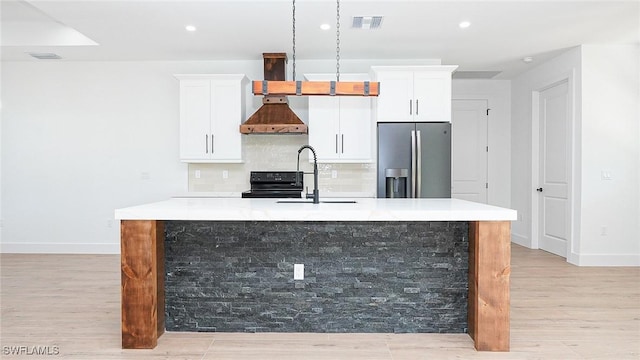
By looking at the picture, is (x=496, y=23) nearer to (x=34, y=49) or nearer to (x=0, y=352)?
(x=0, y=352)

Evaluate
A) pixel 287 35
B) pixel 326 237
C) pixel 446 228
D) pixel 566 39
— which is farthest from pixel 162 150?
pixel 566 39

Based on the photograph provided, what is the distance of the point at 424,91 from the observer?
4.88m

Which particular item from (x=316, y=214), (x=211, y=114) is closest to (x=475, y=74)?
(x=211, y=114)

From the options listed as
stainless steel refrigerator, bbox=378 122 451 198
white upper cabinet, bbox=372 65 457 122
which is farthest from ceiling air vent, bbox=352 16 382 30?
stainless steel refrigerator, bbox=378 122 451 198

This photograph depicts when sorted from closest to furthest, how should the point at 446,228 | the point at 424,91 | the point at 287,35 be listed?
1. the point at 446,228
2. the point at 287,35
3. the point at 424,91

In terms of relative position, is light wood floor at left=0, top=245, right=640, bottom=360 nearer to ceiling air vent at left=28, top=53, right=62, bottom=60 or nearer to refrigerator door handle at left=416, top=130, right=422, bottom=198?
refrigerator door handle at left=416, top=130, right=422, bottom=198

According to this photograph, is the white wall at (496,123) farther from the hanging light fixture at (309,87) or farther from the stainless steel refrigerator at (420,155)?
the hanging light fixture at (309,87)

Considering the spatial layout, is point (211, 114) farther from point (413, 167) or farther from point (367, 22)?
point (413, 167)

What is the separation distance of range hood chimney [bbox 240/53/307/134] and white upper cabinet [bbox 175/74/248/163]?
0.72 feet

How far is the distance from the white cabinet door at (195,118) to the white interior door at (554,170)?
452 centimetres

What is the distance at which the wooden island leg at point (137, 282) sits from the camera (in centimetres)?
256

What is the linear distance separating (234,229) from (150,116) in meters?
3.55

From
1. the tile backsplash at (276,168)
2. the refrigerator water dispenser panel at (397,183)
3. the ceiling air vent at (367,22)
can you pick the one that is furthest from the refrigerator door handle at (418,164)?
the ceiling air vent at (367,22)

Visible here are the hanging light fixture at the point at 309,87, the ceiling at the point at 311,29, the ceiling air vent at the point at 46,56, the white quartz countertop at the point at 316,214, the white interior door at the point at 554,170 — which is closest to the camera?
the white quartz countertop at the point at 316,214
